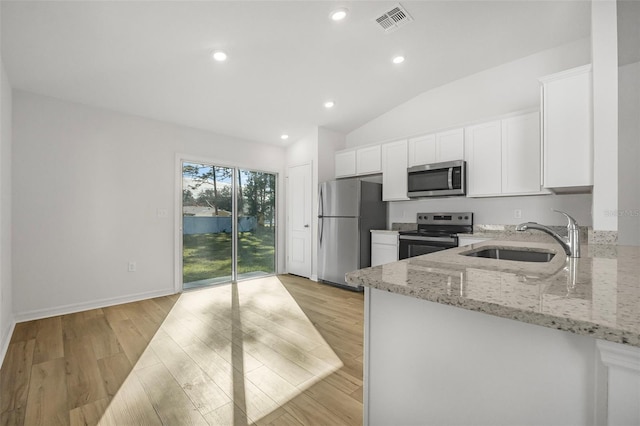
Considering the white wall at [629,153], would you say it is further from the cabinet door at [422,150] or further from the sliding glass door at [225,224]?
the sliding glass door at [225,224]

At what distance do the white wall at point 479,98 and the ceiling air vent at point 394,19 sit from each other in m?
1.48

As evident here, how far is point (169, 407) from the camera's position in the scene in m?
1.62


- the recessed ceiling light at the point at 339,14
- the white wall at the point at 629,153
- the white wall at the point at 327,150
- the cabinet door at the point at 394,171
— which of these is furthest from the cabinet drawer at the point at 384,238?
the recessed ceiling light at the point at 339,14

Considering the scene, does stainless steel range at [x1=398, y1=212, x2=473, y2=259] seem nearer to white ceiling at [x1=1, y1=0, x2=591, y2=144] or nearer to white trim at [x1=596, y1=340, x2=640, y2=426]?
white ceiling at [x1=1, y1=0, x2=591, y2=144]

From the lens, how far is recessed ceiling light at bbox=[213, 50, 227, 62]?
104 inches

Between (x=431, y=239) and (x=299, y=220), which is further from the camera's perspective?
(x=299, y=220)

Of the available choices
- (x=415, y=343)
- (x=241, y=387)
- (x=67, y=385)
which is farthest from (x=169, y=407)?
(x=415, y=343)

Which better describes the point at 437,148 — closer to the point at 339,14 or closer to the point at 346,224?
the point at 346,224

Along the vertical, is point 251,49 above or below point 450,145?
above

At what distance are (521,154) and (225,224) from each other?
403 cm

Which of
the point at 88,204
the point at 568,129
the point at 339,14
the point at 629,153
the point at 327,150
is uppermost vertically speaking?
the point at 339,14

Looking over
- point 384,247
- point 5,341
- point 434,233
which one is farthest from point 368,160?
point 5,341

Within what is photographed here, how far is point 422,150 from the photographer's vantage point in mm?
3818

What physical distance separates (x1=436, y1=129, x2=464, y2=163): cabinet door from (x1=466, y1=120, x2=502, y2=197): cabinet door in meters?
0.09
